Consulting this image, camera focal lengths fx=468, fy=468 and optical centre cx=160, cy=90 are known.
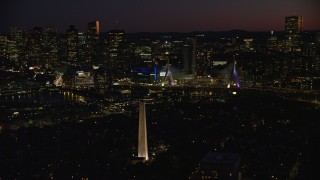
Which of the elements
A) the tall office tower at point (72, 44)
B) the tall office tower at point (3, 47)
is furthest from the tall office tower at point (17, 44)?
the tall office tower at point (72, 44)

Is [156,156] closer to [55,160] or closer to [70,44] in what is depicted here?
[55,160]

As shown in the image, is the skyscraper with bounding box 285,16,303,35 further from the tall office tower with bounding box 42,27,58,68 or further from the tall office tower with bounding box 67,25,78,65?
the tall office tower with bounding box 42,27,58,68

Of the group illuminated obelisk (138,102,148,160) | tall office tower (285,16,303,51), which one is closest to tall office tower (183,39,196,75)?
tall office tower (285,16,303,51)

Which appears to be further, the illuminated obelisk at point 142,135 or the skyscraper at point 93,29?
the skyscraper at point 93,29

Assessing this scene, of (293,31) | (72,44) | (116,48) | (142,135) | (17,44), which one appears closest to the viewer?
(142,135)

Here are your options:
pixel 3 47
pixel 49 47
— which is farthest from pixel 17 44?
pixel 49 47

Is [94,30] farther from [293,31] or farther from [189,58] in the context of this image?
[293,31]

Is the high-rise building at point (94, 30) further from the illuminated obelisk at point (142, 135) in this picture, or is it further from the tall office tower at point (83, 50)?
the illuminated obelisk at point (142, 135)
